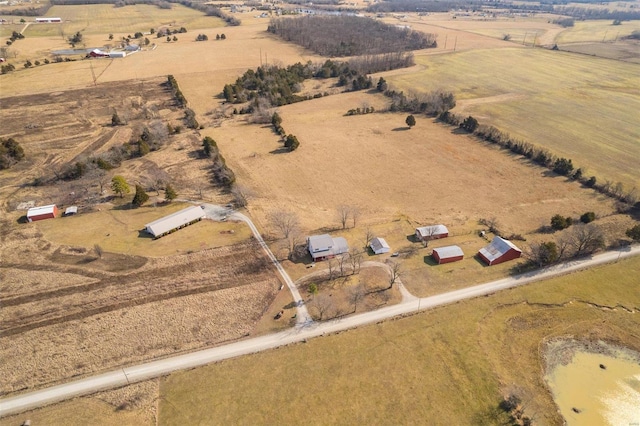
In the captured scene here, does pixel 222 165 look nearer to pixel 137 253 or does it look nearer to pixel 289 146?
pixel 289 146

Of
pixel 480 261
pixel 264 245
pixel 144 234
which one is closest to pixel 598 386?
pixel 480 261

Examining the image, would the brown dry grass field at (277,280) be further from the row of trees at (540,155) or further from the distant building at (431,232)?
the row of trees at (540,155)

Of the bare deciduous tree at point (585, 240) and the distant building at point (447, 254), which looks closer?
the distant building at point (447, 254)

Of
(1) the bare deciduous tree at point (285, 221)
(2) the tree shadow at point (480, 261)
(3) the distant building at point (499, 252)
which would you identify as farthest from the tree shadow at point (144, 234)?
(3) the distant building at point (499, 252)

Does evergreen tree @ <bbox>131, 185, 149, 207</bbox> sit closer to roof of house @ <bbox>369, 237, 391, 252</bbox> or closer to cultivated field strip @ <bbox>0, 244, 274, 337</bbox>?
cultivated field strip @ <bbox>0, 244, 274, 337</bbox>

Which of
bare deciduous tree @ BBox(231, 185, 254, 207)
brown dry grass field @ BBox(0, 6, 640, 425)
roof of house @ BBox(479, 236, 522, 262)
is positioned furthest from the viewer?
bare deciduous tree @ BBox(231, 185, 254, 207)

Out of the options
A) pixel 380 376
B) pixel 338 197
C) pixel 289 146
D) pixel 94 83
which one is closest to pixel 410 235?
pixel 338 197

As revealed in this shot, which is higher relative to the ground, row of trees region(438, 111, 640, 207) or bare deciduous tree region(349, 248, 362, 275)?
row of trees region(438, 111, 640, 207)

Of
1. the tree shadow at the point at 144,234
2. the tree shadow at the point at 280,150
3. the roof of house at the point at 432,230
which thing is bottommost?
the tree shadow at the point at 144,234

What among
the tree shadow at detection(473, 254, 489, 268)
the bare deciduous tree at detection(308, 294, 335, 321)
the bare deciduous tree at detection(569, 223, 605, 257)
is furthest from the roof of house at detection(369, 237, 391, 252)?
the bare deciduous tree at detection(569, 223, 605, 257)
